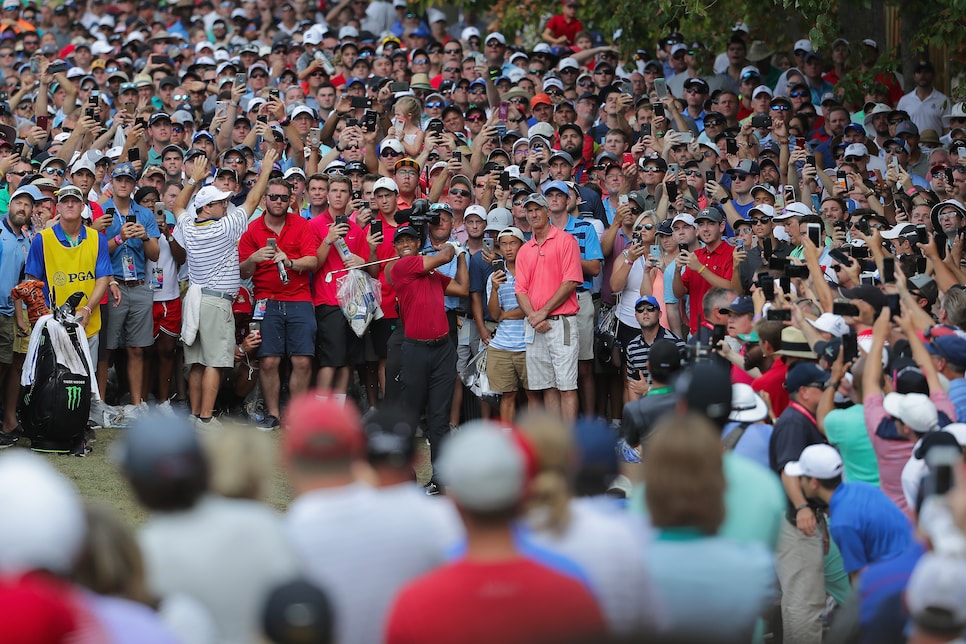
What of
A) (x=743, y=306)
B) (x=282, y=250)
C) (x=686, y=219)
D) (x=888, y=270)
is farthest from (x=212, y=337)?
(x=888, y=270)

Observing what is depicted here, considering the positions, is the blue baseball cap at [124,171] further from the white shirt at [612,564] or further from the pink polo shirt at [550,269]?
the white shirt at [612,564]

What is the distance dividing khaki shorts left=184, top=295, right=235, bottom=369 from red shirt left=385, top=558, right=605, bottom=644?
813cm

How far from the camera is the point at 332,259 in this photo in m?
11.7

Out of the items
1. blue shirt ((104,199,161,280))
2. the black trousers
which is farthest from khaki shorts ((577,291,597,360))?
blue shirt ((104,199,161,280))

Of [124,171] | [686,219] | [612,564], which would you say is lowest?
[612,564]

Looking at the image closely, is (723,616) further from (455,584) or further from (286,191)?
(286,191)

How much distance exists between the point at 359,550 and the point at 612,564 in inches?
30.3

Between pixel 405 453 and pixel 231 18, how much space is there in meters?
16.4

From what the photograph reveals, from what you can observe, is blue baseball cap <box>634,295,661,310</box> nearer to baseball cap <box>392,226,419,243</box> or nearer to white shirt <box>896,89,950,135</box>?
baseball cap <box>392,226,419,243</box>

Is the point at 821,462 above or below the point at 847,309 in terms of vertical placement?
below

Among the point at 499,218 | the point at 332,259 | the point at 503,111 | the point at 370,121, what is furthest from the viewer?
the point at 503,111

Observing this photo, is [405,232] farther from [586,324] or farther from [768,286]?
[768,286]

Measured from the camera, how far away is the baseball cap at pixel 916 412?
6164mm

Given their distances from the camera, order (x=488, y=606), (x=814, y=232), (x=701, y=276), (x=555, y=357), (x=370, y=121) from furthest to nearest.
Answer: (x=370, y=121), (x=701, y=276), (x=555, y=357), (x=814, y=232), (x=488, y=606)
